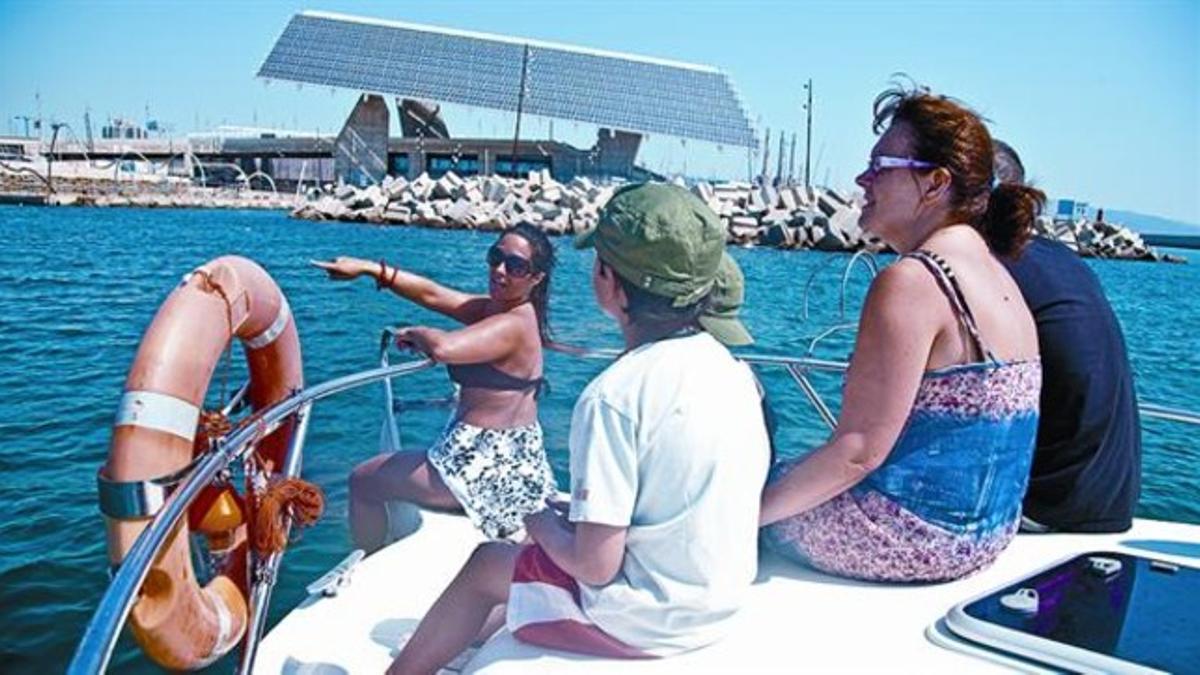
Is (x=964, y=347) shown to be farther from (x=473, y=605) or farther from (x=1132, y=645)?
(x=473, y=605)

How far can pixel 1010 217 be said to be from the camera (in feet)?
7.09

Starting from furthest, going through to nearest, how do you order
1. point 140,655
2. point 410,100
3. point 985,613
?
point 410,100, point 140,655, point 985,613

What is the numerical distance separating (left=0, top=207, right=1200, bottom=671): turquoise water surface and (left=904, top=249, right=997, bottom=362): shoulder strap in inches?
59.1

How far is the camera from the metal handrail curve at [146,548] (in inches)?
52.1


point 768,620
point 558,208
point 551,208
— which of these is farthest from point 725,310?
point 558,208

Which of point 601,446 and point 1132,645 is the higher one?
point 601,446

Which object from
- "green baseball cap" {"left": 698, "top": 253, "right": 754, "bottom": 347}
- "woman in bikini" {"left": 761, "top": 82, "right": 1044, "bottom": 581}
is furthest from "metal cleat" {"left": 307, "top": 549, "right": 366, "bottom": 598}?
"green baseball cap" {"left": 698, "top": 253, "right": 754, "bottom": 347}

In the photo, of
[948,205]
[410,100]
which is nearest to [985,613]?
[948,205]

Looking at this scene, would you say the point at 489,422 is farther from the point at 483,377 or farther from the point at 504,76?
the point at 504,76

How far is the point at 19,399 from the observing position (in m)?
7.57

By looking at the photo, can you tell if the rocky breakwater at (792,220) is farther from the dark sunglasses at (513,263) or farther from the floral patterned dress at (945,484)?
the floral patterned dress at (945,484)

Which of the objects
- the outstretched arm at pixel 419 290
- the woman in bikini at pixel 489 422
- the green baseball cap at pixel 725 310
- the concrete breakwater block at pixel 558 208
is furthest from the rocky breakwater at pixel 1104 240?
the green baseball cap at pixel 725 310

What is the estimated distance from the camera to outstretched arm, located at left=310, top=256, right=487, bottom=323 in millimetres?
3033

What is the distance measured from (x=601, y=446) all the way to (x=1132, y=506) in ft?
5.40
